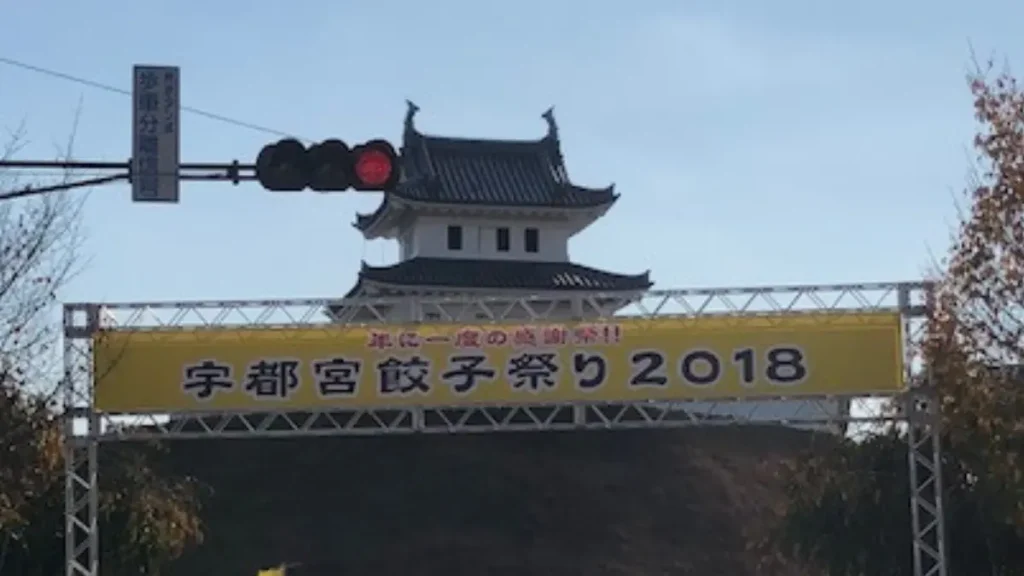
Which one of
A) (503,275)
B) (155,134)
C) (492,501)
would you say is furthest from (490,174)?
(155,134)

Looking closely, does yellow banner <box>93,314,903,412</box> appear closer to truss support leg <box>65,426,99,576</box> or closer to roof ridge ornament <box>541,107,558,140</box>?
truss support leg <box>65,426,99,576</box>

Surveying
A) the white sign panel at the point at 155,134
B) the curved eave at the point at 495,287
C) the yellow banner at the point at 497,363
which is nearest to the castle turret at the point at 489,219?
the curved eave at the point at 495,287

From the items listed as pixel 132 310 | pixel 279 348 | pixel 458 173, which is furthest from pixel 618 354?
pixel 458 173

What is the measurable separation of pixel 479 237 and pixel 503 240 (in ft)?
2.05

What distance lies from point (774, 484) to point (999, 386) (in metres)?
29.5

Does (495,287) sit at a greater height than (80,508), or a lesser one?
greater

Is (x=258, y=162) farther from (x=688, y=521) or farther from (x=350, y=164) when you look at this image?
(x=688, y=521)

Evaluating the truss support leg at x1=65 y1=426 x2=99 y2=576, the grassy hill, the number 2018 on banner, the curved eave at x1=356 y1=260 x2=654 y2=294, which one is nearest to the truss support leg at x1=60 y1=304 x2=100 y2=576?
the truss support leg at x1=65 y1=426 x2=99 y2=576

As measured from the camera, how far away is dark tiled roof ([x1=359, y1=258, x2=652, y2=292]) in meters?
46.0

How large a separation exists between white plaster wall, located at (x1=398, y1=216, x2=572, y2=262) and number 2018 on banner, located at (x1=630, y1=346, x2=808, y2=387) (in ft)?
81.6

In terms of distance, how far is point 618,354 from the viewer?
2230 centimetres

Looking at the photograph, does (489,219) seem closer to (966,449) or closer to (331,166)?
(966,449)

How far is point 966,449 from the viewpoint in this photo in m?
22.3

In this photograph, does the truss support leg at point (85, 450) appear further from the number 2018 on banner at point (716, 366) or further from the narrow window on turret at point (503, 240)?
the narrow window on turret at point (503, 240)
